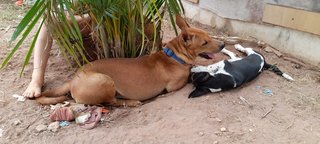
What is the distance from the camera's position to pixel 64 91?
3.07m

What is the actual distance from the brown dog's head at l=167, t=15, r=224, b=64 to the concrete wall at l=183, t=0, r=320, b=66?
103cm

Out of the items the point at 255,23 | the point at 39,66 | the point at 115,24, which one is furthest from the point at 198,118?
the point at 255,23

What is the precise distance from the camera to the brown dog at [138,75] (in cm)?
293

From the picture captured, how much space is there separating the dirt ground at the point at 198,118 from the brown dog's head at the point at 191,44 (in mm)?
293

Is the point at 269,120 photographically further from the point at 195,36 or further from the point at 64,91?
the point at 64,91

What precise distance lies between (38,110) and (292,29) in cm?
265

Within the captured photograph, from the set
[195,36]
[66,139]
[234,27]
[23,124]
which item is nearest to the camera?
[66,139]

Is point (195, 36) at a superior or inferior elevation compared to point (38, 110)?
superior

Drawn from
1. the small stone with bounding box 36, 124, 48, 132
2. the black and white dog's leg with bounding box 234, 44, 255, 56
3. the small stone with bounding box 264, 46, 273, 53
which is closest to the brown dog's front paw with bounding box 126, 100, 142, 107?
the small stone with bounding box 36, 124, 48, 132

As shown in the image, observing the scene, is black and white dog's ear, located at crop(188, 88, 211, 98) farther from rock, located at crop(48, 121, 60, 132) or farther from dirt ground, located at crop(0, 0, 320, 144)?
rock, located at crop(48, 121, 60, 132)

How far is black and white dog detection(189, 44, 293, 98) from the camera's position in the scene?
3004 mm

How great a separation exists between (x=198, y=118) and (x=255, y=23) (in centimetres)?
192

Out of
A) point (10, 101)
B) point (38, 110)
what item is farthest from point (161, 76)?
point (10, 101)

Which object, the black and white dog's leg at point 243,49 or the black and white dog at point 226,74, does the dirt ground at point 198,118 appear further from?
the black and white dog's leg at point 243,49
